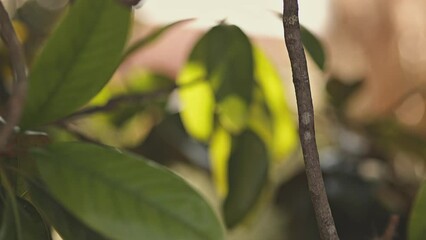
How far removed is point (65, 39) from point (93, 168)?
0.33 ft

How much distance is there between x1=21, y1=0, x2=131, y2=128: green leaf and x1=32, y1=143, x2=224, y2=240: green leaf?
0.05m

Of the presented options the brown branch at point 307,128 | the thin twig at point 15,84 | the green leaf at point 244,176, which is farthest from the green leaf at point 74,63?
the green leaf at point 244,176

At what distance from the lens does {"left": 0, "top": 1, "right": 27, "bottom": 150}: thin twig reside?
14.9 inches

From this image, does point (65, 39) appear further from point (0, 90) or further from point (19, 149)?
point (0, 90)

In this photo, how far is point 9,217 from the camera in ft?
1.24

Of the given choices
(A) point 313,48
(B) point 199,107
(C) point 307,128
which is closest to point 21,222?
(C) point 307,128

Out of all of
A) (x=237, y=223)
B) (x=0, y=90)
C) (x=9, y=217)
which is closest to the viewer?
(x=9, y=217)

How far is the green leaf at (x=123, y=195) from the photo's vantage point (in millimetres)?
375

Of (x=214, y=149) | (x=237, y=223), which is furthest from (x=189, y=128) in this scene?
(x=237, y=223)

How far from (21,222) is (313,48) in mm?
318

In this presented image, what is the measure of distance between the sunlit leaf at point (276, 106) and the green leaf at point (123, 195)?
41 centimetres

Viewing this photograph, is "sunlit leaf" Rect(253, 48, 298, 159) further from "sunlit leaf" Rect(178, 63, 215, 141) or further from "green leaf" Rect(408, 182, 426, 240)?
"green leaf" Rect(408, 182, 426, 240)

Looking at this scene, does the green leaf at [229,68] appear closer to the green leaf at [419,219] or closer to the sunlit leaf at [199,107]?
the sunlit leaf at [199,107]

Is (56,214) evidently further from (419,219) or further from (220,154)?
(220,154)
